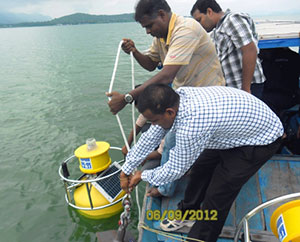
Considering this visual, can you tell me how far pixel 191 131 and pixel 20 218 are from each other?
398 cm

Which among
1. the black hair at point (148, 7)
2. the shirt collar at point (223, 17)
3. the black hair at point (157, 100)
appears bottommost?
the black hair at point (157, 100)

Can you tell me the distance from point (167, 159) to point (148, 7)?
164cm

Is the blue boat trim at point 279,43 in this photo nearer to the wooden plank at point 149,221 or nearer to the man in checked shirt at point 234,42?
the man in checked shirt at point 234,42

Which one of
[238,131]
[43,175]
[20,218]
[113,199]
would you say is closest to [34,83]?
[43,175]

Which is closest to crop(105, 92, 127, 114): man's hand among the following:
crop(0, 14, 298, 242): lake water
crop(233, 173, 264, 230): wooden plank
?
crop(233, 173, 264, 230): wooden plank

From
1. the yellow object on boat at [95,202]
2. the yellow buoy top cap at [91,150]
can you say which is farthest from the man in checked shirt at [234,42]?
the yellow object on boat at [95,202]

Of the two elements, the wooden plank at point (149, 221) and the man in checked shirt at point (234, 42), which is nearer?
the wooden plank at point (149, 221)

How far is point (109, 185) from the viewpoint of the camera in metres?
3.62

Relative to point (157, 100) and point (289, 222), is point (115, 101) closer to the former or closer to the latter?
point (157, 100)

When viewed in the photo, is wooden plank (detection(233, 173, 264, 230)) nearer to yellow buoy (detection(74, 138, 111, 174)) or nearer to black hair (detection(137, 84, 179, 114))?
black hair (detection(137, 84, 179, 114))

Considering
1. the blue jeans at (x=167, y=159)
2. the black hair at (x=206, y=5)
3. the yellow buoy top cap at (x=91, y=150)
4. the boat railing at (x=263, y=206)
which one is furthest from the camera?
the yellow buoy top cap at (x=91, y=150)

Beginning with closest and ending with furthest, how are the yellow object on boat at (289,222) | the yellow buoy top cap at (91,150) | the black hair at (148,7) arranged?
the yellow object on boat at (289,222)
the black hair at (148,7)
the yellow buoy top cap at (91,150)

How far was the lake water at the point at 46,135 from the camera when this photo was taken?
13.9 ft

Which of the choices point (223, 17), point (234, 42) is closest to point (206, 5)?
point (223, 17)
